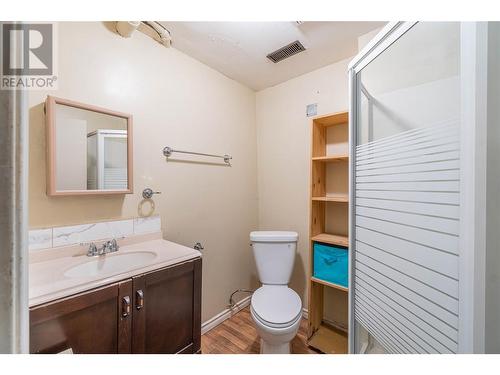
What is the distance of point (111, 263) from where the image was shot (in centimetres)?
119

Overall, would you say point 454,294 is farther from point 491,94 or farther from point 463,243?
point 491,94

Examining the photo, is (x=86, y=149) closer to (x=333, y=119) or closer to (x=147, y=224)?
(x=147, y=224)

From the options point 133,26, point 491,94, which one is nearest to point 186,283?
point 491,94

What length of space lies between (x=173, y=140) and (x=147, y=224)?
643mm

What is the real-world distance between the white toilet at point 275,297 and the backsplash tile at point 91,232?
0.95 m

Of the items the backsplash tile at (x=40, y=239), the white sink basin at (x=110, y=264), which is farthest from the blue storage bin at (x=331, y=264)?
the backsplash tile at (x=40, y=239)

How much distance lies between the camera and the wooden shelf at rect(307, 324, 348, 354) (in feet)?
5.01

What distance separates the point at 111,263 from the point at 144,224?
0.30 meters

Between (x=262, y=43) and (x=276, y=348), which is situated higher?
(x=262, y=43)

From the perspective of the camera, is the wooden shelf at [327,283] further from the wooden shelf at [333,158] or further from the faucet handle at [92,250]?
the faucet handle at [92,250]

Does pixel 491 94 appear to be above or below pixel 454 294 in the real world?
above

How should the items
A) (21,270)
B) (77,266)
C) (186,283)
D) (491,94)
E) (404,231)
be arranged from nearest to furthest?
(21,270), (491,94), (404,231), (77,266), (186,283)

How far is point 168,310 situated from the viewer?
1115mm

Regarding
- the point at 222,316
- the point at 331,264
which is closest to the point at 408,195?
the point at 331,264
